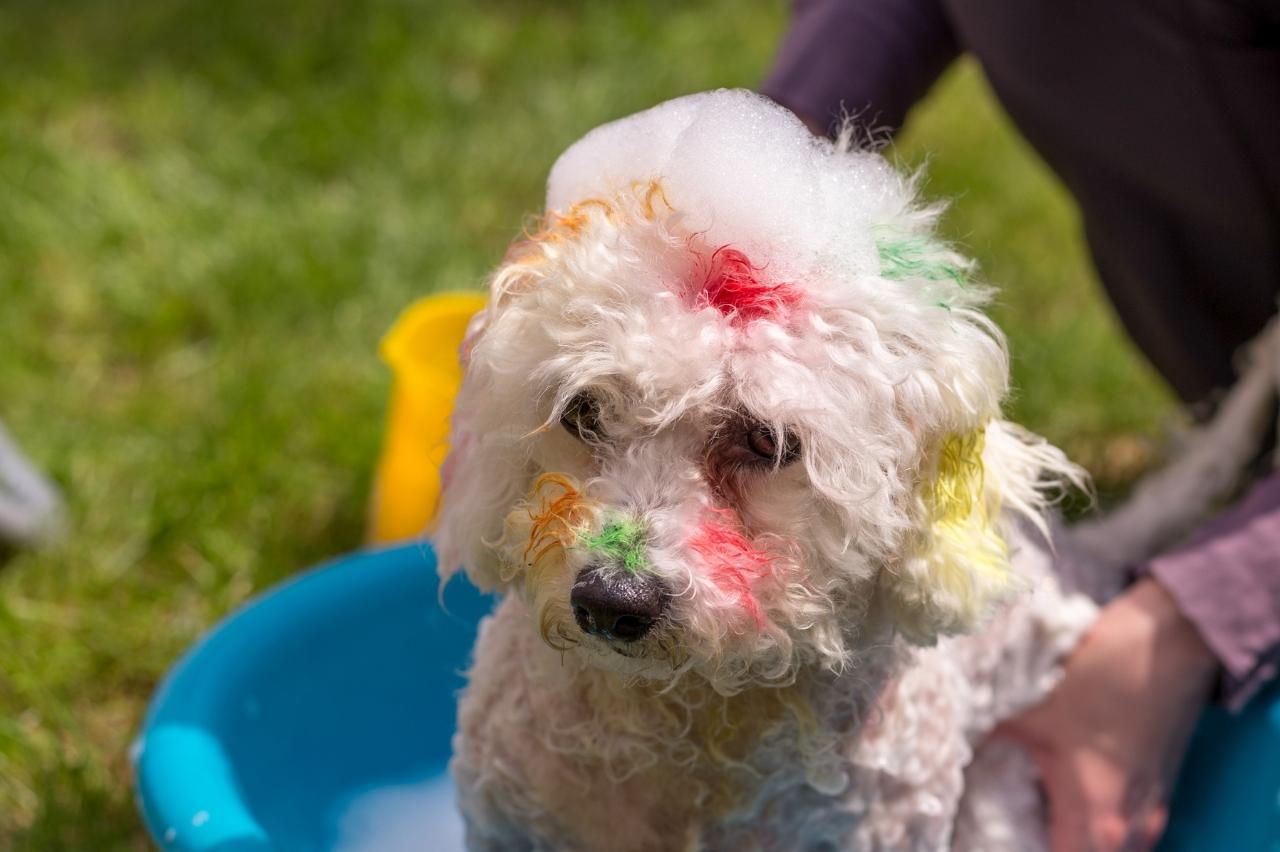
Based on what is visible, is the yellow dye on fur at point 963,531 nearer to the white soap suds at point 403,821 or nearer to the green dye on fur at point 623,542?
the green dye on fur at point 623,542

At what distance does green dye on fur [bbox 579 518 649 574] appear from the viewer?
2.74ft

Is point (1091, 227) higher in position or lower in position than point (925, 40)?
lower

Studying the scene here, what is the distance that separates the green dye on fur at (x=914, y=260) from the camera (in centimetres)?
91

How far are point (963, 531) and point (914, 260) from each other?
191 mm

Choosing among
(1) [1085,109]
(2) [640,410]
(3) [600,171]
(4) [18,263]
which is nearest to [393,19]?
(4) [18,263]

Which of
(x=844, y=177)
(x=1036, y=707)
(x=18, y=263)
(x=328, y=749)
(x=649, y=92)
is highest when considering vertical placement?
(x=844, y=177)

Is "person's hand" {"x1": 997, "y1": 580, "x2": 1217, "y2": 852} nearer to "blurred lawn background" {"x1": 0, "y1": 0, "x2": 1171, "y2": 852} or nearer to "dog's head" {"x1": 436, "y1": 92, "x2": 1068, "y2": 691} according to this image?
"dog's head" {"x1": 436, "y1": 92, "x2": 1068, "y2": 691}

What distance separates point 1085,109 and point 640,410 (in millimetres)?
957

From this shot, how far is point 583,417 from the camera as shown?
0.91m

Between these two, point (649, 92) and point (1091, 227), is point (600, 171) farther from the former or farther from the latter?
point (649, 92)

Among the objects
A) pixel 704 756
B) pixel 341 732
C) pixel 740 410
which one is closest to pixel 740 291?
pixel 740 410

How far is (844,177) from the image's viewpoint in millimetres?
941

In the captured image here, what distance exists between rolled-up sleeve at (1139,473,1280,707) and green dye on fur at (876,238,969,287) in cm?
50

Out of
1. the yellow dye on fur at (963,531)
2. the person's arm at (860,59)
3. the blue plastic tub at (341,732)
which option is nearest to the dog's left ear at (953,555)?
the yellow dye on fur at (963,531)
